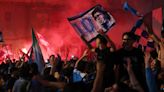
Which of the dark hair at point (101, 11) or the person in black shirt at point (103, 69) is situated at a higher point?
the dark hair at point (101, 11)

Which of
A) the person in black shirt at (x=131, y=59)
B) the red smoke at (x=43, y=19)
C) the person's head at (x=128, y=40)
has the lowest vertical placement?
the person in black shirt at (x=131, y=59)

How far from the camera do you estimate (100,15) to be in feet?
29.5

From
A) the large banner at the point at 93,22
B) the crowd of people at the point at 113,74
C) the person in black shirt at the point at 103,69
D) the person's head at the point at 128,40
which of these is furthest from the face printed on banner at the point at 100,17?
the person's head at the point at 128,40

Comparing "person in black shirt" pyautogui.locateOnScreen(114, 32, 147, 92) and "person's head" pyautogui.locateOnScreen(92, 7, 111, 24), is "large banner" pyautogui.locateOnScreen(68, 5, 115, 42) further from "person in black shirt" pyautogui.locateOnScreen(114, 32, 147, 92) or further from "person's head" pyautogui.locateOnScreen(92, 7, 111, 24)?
"person in black shirt" pyautogui.locateOnScreen(114, 32, 147, 92)

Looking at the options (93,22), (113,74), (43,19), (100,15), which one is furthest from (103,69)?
(43,19)

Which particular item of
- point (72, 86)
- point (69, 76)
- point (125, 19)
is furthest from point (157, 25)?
point (125, 19)

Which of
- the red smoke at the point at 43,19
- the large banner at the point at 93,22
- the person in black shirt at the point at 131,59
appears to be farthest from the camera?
the red smoke at the point at 43,19

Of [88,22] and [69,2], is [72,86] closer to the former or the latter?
[88,22]

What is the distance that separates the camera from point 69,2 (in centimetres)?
2556

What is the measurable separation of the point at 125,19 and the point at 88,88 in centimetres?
1792

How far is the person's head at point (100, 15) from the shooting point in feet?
28.5

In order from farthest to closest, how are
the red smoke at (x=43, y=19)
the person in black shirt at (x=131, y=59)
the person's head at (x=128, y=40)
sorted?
the red smoke at (x=43, y=19) → the person's head at (x=128, y=40) → the person in black shirt at (x=131, y=59)

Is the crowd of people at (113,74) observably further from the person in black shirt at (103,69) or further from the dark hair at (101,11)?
the dark hair at (101,11)

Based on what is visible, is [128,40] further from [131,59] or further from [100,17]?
[100,17]
